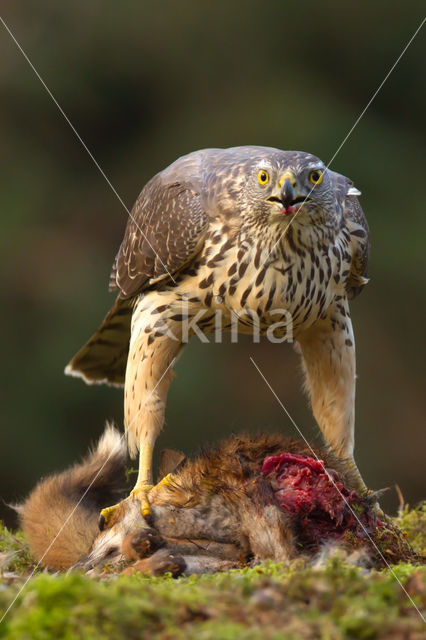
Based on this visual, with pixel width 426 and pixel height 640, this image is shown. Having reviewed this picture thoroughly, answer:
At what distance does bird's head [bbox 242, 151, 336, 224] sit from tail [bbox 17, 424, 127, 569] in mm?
1340

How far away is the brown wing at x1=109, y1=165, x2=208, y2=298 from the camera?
14.3 ft

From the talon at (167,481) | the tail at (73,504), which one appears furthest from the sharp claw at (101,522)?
the talon at (167,481)

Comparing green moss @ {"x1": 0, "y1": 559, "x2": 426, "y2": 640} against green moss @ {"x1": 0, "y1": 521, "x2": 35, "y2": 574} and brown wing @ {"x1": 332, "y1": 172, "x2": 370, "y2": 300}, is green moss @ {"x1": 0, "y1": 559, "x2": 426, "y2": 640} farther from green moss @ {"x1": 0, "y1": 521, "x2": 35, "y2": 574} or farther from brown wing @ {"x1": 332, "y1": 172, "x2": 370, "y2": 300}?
brown wing @ {"x1": 332, "y1": 172, "x2": 370, "y2": 300}

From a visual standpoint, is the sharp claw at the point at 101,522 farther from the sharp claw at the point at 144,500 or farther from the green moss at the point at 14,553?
the green moss at the point at 14,553

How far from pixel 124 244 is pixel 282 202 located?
1.67 metres

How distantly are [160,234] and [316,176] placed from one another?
101 cm

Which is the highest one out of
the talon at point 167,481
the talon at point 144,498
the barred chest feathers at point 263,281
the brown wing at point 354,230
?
the brown wing at point 354,230

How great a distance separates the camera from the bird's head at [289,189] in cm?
389

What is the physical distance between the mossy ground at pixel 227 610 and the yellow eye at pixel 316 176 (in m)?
2.23

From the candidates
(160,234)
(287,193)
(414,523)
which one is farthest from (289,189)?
(414,523)

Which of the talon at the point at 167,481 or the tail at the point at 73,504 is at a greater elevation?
the talon at the point at 167,481

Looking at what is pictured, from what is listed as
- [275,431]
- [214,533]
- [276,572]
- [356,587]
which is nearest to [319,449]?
[275,431]

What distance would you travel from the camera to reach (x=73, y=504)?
155 inches

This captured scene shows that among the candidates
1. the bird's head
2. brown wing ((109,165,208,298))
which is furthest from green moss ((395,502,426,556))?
brown wing ((109,165,208,298))
